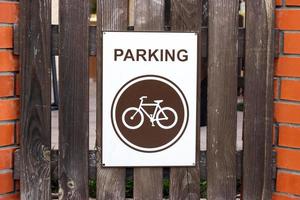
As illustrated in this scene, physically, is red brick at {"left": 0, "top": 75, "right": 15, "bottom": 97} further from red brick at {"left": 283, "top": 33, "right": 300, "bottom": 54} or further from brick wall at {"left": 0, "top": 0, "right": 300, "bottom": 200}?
red brick at {"left": 283, "top": 33, "right": 300, "bottom": 54}

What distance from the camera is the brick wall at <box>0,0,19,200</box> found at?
237cm

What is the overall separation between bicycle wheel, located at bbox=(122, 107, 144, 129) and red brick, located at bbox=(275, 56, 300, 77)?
63cm

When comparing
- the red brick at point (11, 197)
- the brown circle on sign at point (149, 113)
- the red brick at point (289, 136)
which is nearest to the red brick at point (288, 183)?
the red brick at point (289, 136)

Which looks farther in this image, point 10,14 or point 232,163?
point 232,163

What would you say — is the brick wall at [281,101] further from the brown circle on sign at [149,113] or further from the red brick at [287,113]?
the brown circle on sign at [149,113]

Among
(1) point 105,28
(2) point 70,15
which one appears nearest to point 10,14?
(2) point 70,15

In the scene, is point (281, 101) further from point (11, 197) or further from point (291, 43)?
point (11, 197)

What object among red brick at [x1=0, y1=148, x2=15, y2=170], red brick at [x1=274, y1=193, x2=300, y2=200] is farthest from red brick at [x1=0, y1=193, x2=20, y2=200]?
Result: red brick at [x1=274, y1=193, x2=300, y2=200]

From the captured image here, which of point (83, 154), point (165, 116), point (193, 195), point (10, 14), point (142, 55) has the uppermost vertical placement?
point (10, 14)

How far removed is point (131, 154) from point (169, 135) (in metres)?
0.18

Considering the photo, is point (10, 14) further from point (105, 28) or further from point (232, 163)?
point (232, 163)

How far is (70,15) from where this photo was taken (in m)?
2.43

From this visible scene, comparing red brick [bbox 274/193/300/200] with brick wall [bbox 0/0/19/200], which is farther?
red brick [bbox 274/193/300/200]

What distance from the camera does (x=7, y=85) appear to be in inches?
94.1
